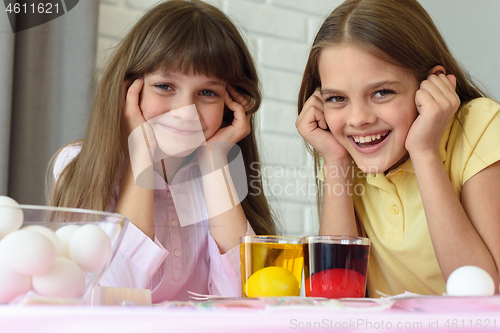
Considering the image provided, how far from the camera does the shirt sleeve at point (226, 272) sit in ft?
3.05

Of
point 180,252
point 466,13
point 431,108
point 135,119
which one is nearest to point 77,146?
point 135,119

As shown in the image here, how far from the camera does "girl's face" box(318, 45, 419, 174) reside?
3.04 ft

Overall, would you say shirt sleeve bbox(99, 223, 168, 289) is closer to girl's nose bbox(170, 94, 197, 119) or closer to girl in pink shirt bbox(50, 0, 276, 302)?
girl in pink shirt bbox(50, 0, 276, 302)

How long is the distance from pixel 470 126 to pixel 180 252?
69 cm

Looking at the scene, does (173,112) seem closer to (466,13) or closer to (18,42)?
(18,42)

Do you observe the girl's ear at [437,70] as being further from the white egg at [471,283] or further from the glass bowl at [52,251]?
the glass bowl at [52,251]

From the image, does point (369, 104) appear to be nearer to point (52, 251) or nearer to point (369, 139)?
point (369, 139)

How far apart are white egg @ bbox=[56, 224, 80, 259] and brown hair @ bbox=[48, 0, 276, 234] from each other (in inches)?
23.3

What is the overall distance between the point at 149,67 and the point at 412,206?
2.21ft

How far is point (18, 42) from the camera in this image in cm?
133

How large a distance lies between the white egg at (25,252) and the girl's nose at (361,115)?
0.71m

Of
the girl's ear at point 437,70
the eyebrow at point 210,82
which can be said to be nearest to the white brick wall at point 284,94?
the eyebrow at point 210,82

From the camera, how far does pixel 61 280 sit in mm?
350

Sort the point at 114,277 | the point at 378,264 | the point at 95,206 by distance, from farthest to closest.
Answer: the point at 378,264 → the point at 95,206 → the point at 114,277
